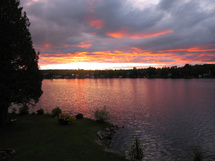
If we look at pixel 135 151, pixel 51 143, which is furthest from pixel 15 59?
pixel 135 151

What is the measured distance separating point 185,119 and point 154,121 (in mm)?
6486

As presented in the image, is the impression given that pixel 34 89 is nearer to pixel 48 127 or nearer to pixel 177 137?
pixel 48 127

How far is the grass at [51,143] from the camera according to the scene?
→ 12617mm

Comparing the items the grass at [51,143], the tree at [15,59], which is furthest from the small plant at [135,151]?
the tree at [15,59]

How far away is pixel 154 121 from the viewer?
29469 millimetres

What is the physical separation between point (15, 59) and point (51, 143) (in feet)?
36.1

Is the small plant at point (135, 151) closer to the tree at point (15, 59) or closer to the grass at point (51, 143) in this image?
the grass at point (51, 143)

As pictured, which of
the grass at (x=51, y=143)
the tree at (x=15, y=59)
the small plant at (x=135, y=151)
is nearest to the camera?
the grass at (x=51, y=143)

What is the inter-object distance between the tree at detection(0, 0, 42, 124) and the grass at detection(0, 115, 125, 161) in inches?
145

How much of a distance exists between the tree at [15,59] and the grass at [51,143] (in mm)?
3684

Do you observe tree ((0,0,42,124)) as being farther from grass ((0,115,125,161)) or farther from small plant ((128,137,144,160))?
small plant ((128,137,144,160))

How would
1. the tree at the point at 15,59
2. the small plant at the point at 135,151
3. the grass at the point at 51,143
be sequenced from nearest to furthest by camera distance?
the grass at the point at 51,143 → the small plant at the point at 135,151 → the tree at the point at 15,59

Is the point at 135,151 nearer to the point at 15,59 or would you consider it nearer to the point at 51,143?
the point at 51,143

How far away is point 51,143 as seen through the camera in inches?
607
